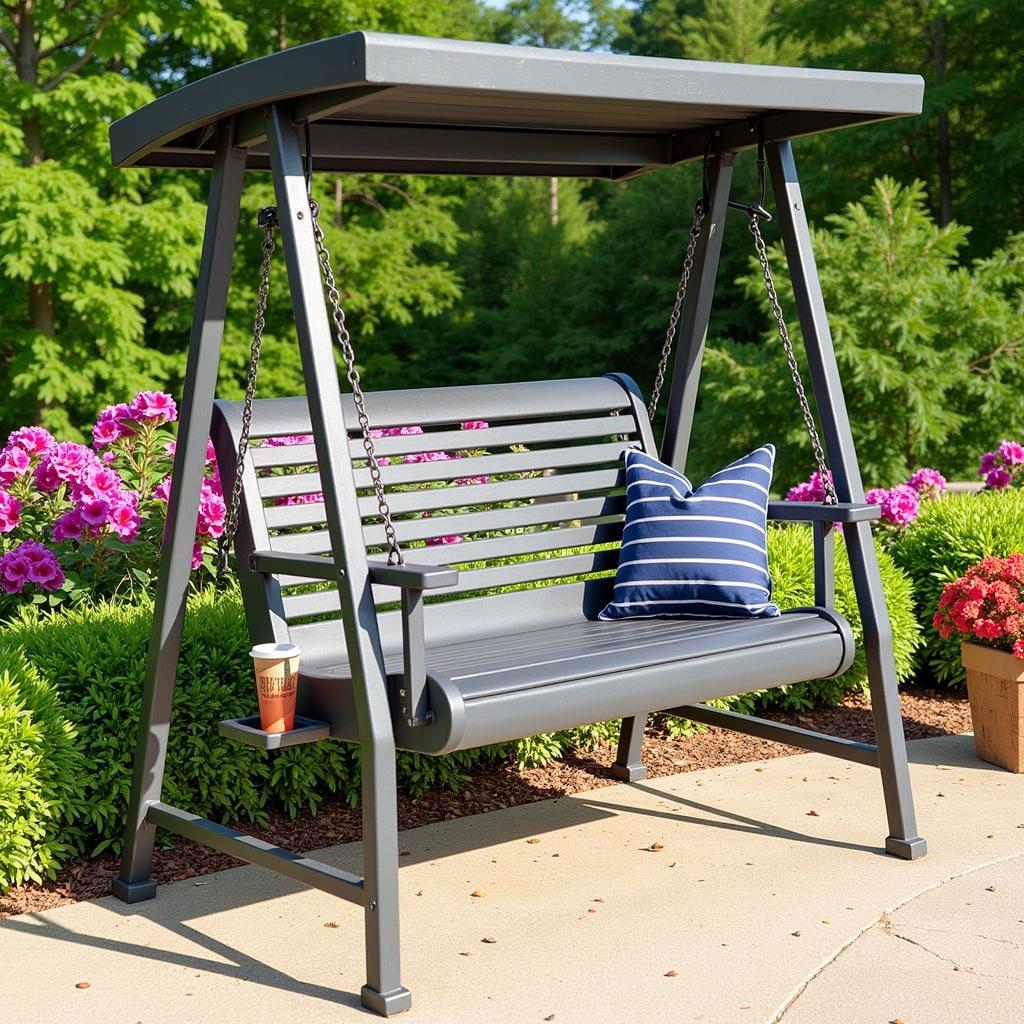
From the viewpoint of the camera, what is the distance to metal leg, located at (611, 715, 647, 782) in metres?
4.15

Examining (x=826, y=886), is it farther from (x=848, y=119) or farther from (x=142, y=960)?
(x=848, y=119)

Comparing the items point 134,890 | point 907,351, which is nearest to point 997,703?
point 134,890

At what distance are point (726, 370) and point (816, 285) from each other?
823 centimetres

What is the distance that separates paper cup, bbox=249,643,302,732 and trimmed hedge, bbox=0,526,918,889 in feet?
2.38

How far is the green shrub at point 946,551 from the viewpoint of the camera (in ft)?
17.0

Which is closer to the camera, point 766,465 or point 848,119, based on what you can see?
point 848,119

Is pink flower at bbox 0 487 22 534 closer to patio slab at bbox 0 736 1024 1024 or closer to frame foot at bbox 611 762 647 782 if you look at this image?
patio slab at bbox 0 736 1024 1024

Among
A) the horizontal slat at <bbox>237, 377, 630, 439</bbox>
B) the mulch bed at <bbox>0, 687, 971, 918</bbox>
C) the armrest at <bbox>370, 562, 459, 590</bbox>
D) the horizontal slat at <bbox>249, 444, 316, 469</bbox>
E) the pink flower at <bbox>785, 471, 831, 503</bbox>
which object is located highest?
the horizontal slat at <bbox>237, 377, 630, 439</bbox>

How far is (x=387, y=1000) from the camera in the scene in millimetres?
2580

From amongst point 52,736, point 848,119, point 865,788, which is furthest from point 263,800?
point 848,119

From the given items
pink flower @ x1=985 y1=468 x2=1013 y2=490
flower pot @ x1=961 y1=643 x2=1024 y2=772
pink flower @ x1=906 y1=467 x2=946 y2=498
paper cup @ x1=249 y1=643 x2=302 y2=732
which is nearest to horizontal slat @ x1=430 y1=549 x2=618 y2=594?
paper cup @ x1=249 y1=643 x2=302 y2=732

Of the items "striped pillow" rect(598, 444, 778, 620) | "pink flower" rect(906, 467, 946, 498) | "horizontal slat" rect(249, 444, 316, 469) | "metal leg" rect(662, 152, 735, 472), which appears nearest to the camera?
"horizontal slat" rect(249, 444, 316, 469)

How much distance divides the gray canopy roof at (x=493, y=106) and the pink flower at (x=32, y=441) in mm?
1251

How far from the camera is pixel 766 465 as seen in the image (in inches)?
152
